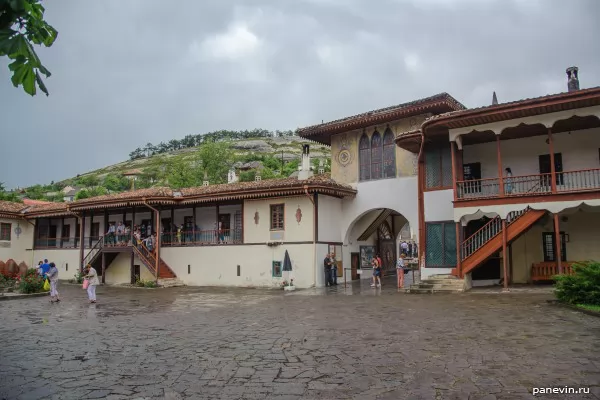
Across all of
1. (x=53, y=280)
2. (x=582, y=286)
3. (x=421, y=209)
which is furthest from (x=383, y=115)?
(x=53, y=280)

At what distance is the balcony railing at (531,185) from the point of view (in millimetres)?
15130

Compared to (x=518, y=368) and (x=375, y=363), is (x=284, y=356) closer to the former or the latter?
(x=375, y=363)

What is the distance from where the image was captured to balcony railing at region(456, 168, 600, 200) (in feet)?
49.6

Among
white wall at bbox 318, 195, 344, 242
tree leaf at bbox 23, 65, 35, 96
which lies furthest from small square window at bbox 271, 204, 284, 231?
tree leaf at bbox 23, 65, 35, 96

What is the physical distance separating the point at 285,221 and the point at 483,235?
26.8 ft

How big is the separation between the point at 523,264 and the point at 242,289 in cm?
1101

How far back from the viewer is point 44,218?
30672 mm

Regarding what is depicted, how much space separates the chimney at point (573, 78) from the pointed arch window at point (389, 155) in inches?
264

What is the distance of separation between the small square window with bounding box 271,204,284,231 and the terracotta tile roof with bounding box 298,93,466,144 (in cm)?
378

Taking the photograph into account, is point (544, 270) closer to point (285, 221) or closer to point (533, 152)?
point (533, 152)

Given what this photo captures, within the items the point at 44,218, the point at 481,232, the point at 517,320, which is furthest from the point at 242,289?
the point at 44,218

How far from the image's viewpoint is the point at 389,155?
2036cm

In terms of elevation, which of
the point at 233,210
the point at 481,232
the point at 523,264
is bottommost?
the point at 523,264

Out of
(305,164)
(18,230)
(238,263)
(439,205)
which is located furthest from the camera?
(18,230)
